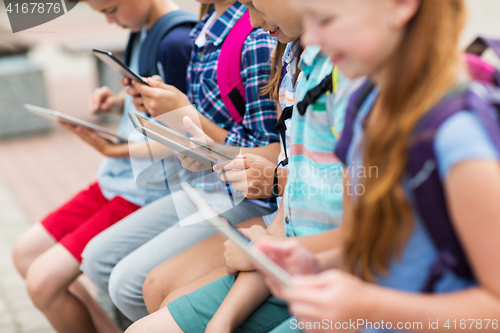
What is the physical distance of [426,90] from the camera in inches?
27.6

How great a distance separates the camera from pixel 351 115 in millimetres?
862

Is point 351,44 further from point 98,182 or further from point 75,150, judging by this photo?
point 75,150

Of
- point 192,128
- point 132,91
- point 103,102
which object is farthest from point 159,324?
point 103,102

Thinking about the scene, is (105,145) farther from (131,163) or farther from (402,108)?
(402,108)

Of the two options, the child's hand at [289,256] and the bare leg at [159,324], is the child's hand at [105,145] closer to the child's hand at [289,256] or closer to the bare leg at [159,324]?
A: the bare leg at [159,324]

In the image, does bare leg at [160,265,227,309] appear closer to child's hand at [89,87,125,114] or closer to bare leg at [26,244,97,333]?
bare leg at [26,244,97,333]

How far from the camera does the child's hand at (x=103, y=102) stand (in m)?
2.24

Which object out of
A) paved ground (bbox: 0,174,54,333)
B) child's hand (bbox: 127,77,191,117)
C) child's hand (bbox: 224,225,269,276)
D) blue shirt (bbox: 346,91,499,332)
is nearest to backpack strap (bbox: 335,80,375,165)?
blue shirt (bbox: 346,91,499,332)

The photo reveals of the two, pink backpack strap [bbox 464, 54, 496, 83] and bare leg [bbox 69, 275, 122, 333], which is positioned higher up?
pink backpack strap [bbox 464, 54, 496, 83]

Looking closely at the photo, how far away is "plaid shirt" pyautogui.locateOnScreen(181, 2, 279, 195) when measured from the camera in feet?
4.98

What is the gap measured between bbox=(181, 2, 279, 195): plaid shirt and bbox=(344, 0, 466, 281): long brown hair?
675 mm

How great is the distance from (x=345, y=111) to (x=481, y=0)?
3544 millimetres

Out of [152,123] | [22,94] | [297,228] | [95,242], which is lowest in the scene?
[22,94]

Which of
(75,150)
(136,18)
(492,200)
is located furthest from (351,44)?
(75,150)
